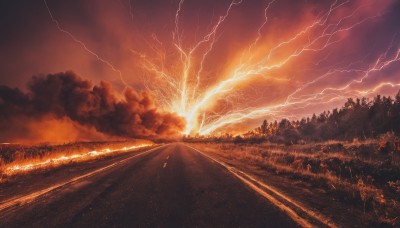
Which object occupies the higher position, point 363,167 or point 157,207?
point 363,167

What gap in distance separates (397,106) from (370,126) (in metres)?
5.35

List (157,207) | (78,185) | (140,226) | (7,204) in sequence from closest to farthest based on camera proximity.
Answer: (140,226)
(157,207)
(7,204)
(78,185)

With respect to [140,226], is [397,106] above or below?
above

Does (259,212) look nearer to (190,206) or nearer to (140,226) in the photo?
(190,206)

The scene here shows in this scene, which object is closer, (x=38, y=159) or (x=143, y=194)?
(x=143, y=194)

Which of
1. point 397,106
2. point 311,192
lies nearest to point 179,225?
point 311,192

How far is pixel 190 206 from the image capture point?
20.3ft

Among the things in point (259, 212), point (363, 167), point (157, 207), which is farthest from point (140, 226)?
point (363, 167)

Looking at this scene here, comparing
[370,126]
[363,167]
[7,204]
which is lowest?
[7,204]

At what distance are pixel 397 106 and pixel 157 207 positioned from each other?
54.3m

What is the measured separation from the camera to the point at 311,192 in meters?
7.98

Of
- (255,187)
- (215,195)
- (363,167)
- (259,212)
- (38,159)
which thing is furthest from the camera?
(38,159)

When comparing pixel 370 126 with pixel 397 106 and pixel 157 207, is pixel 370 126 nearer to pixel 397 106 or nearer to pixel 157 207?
pixel 397 106

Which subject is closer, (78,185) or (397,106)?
(78,185)
